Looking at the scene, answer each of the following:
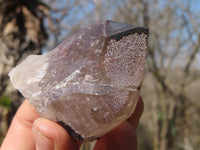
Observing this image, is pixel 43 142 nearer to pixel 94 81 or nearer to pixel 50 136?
pixel 50 136

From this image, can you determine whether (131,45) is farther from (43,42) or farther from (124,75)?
(43,42)

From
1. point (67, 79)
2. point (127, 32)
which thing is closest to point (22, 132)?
point (67, 79)

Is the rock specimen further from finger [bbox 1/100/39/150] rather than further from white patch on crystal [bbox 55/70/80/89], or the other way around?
finger [bbox 1/100/39/150]

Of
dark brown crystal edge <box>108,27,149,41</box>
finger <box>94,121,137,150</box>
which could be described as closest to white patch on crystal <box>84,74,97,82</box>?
dark brown crystal edge <box>108,27,149,41</box>

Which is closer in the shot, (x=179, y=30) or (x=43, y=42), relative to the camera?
(x=43, y=42)

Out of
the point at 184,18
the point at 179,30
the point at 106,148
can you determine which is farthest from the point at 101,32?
the point at 179,30

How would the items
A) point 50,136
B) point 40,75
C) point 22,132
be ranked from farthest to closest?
point 22,132 < point 40,75 < point 50,136

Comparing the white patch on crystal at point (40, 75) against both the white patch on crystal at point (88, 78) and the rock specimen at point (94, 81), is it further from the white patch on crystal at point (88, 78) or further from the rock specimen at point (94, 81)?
the white patch on crystal at point (88, 78)
